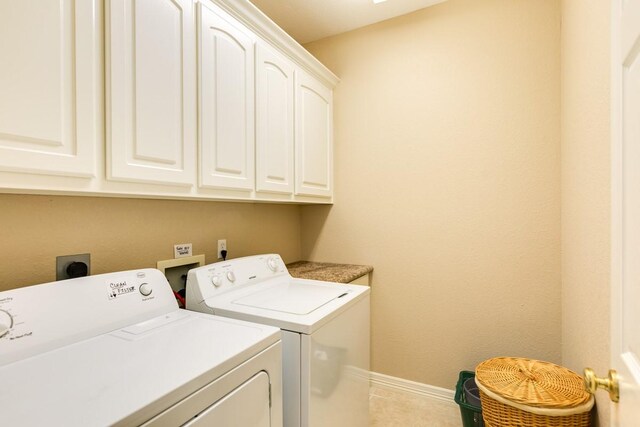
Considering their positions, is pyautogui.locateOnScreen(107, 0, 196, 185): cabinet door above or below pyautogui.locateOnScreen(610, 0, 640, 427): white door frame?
above

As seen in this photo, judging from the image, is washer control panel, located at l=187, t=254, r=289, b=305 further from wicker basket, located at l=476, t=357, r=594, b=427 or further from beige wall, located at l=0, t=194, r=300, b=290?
wicker basket, located at l=476, t=357, r=594, b=427

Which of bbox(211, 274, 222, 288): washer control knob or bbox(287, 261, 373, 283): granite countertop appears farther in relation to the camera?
bbox(287, 261, 373, 283): granite countertop

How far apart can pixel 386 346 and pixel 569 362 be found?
1079 mm

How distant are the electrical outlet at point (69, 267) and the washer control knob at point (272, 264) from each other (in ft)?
2.81

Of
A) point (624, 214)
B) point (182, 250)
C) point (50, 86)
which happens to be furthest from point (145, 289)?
point (624, 214)

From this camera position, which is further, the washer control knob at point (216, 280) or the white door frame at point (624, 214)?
the washer control knob at point (216, 280)

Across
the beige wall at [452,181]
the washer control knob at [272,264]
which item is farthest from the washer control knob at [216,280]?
the beige wall at [452,181]

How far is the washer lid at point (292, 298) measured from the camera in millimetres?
1294

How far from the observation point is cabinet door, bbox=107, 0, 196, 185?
40.0 inches

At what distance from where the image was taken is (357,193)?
241 cm

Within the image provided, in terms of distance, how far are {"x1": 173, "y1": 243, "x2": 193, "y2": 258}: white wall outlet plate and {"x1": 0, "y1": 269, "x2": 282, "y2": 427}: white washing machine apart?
1.29 feet

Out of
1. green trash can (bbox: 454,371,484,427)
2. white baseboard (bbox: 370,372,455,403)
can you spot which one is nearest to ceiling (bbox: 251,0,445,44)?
green trash can (bbox: 454,371,484,427)

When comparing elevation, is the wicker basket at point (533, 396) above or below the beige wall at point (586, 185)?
below

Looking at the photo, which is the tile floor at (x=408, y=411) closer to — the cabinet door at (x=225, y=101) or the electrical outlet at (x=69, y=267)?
the cabinet door at (x=225, y=101)
